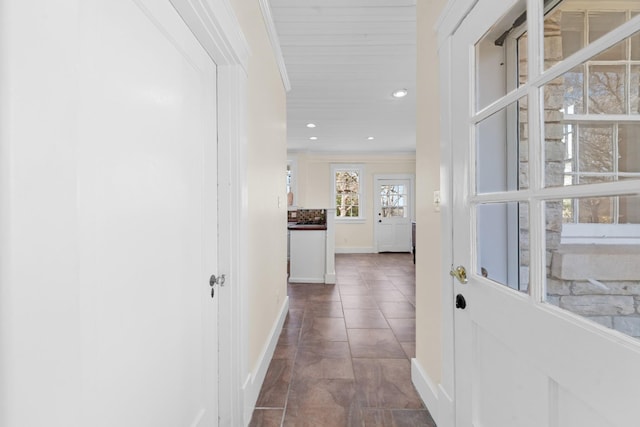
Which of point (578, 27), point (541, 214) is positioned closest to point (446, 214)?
point (541, 214)

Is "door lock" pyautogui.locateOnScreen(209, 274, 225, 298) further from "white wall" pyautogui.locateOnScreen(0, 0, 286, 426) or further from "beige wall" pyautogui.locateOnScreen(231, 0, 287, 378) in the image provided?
"white wall" pyautogui.locateOnScreen(0, 0, 286, 426)

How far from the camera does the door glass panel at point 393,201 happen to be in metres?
7.96

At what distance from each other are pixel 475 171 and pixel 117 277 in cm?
126

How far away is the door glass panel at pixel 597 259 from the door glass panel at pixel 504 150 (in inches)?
7.5

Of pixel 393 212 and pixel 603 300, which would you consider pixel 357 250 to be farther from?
pixel 603 300

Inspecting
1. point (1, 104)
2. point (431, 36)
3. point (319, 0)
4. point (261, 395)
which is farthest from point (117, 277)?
point (319, 0)

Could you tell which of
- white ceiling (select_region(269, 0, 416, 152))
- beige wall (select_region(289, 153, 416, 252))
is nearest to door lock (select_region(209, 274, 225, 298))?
white ceiling (select_region(269, 0, 416, 152))

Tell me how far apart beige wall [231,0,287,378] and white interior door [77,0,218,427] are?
1.44 feet

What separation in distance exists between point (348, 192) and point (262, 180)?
238 inches

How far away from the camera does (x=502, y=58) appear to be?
3.52ft

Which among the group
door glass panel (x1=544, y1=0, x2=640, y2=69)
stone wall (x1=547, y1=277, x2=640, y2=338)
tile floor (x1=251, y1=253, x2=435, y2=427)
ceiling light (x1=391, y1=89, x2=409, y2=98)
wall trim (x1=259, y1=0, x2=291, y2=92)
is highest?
ceiling light (x1=391, y1=89, x2=409, y2=98)

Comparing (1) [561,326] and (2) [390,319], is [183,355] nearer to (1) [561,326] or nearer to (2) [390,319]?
(1) [561,326]

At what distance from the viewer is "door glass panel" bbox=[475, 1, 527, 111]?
3.13 feet

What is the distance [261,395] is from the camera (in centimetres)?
182
